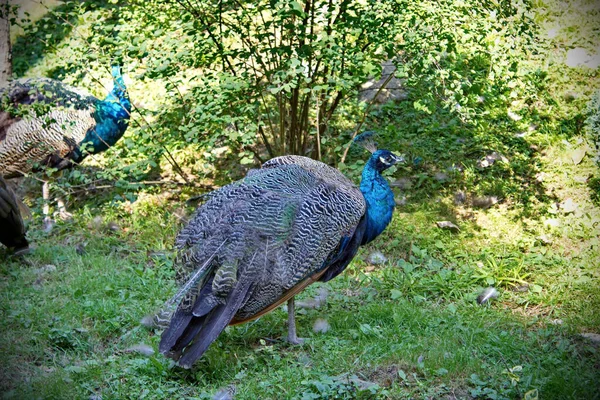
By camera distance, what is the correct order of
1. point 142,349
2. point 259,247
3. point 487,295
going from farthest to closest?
point 487,295
point 142,349
point 259,247

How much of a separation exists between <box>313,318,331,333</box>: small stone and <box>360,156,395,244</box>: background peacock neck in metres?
0.58

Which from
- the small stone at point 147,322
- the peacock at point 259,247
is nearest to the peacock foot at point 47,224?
the small stone at point 147,322

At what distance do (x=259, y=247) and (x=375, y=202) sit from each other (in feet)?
3.25

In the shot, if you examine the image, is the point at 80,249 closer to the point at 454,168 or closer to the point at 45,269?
the point at 45,269

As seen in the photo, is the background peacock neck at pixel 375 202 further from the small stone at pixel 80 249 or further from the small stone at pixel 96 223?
the small stone at pixel 96 223

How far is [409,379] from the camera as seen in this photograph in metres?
3.78

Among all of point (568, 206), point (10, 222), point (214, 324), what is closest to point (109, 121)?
point (10, 222)

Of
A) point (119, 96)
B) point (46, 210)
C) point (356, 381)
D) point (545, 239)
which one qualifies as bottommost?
point (545, 239)

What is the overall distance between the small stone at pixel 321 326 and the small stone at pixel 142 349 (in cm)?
103

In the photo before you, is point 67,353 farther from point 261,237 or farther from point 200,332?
point 261,237

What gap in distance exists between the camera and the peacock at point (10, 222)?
5547 millimetres

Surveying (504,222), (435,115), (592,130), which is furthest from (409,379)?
(435,115)

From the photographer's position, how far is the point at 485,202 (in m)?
6.12

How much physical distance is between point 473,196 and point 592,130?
1.11 meters
